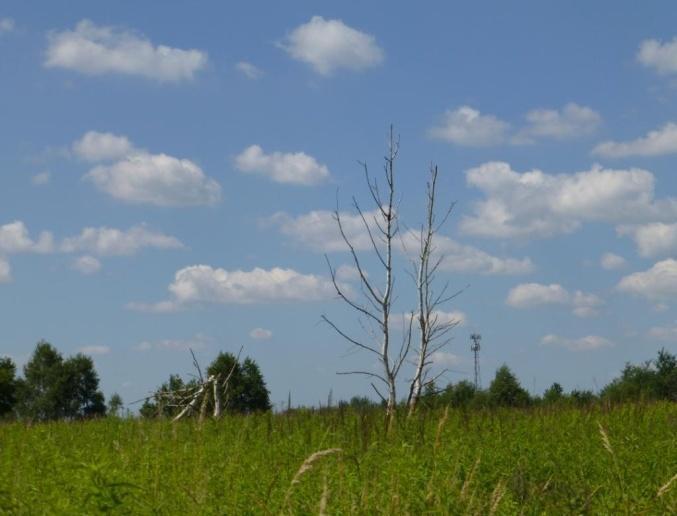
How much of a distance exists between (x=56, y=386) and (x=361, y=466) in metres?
51.8

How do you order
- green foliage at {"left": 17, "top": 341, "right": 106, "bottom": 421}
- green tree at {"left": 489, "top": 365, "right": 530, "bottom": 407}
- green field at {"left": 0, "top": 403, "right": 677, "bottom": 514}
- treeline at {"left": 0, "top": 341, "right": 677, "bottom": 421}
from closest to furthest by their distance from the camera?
green field at {"left": 0, "top": 403, "right": 677, "bottom": 514}, treeline at {"left": 0, "top": 341, "right": 677, "bottom": 421}, green tree at {"left": 489, "top": 365, "right": 530, "bottom": 407}, green foliage at {"left": 17, "top": 341, "right": 106, "bottom": 421}

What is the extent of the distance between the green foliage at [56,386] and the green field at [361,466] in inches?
1693

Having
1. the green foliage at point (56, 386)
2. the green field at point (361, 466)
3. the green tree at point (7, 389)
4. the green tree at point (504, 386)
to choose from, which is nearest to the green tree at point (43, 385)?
the green foliage at point (56, 386)

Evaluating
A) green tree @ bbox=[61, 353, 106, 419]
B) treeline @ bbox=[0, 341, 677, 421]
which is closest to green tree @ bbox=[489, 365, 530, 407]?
treeline @ bbox=[0, 341, 677, 421]

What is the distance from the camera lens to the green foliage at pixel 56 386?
186 feet

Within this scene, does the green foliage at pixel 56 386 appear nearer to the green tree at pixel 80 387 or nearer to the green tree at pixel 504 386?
the green tree at pixel 80 387

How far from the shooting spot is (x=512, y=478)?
8.32 meters

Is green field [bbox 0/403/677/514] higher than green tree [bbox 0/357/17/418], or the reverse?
green tree [bbox 0/357/17/418]

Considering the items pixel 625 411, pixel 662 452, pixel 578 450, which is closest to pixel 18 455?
pixel 578 450

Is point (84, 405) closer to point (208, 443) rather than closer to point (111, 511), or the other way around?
point (208, 443)

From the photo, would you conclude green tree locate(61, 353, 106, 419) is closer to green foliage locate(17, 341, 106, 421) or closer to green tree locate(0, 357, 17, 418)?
green foliage locate(17, 341, 106, 421)

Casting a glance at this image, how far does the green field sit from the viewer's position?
5754 mm

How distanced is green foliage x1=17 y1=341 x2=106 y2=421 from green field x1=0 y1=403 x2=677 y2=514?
43.0 m

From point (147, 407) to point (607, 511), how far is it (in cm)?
1320
